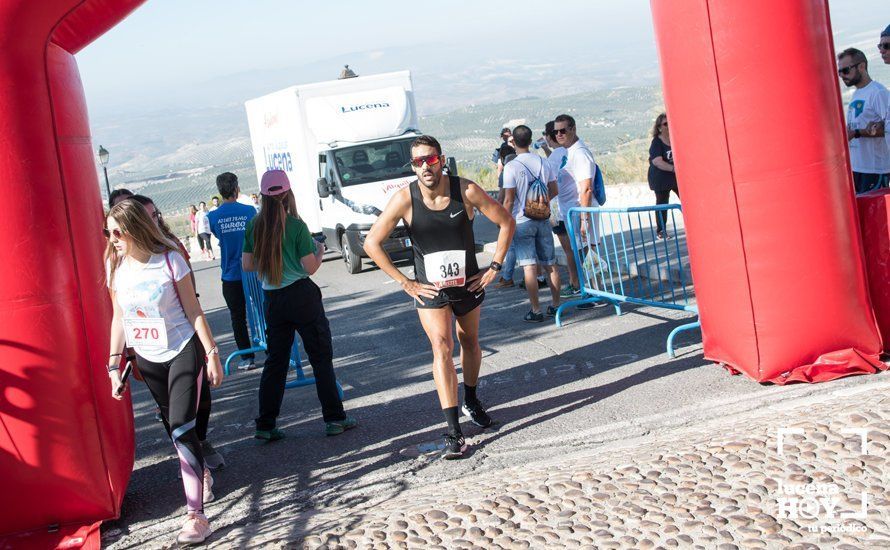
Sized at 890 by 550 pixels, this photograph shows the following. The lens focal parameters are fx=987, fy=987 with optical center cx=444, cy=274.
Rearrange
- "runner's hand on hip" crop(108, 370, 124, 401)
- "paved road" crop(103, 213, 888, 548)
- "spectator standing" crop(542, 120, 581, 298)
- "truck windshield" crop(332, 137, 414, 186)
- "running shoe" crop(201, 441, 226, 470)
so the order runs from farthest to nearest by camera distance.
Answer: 1. "truck windshield" crop(332, 137, 414, 186)
2. "spectator standing" crop(542, 120, 581, 298)
3. "running shoe" crop(201, 441, 226, 470)
4. "paved road" crop(103, 213, 888, 548)
5. "runner's hand on hip" crop(108, 370, 124, 401)

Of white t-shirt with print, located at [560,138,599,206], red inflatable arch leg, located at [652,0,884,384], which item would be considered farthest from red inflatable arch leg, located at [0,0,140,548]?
white t-shirt with print, located at [560,138,599,206]

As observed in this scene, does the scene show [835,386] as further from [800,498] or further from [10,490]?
[10,490]

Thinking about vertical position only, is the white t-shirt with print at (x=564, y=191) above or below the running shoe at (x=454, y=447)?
above

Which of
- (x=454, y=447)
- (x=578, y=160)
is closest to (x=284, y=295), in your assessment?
(x=454, y=447)

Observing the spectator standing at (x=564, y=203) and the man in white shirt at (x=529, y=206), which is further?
the spectator standing at (x=564, y=203)

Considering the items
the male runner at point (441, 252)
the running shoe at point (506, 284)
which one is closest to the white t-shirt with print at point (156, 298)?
the male runner at point (441, 252)

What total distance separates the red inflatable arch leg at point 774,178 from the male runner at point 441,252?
5.19ft

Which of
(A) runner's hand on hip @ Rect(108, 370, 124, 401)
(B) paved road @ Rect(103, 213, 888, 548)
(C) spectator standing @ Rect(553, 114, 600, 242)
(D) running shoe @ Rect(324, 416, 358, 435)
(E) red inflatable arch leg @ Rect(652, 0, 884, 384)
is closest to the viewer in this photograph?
(A) runner's hand on hip @ Rect(108, 370, 124, 401)

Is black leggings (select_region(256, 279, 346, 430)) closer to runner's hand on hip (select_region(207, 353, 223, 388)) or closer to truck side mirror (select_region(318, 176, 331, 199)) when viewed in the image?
runner's hand on hip (select_region(207, 353, 223, 388))

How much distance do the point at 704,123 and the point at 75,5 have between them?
394 centimetres

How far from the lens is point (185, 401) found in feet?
17.4

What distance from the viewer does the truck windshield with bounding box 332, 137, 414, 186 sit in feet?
55.4

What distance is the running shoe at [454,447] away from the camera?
6.02 meters

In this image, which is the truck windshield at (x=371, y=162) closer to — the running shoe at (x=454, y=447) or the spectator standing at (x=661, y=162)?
the spectator standing at (x=661, y=162)
